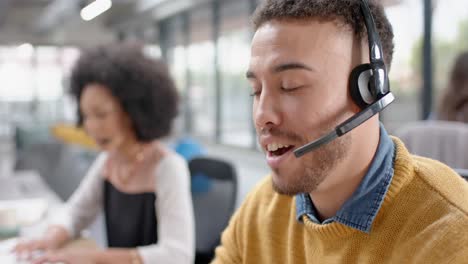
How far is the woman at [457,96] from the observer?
5.90 feet

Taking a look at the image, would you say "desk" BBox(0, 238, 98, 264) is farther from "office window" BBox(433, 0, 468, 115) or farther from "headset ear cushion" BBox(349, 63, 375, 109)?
"office window" BBox(433, 0, 468, 115)

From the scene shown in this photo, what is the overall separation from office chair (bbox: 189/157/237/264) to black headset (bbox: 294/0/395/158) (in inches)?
47.5

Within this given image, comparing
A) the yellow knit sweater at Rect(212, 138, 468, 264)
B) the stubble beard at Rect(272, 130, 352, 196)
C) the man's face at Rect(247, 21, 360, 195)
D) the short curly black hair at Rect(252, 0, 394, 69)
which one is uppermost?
the short curly black hair at Rect(252, 0, 394, 69)

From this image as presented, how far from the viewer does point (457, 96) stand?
5.95 ft

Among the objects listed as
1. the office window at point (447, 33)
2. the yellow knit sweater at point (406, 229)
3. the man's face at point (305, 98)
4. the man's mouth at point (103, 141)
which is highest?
the office window at point (447, 33)

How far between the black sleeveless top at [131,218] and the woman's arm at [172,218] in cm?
5

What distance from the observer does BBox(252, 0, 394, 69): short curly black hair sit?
0.73 m

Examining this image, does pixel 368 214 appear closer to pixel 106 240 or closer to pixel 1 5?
pixel 106 240

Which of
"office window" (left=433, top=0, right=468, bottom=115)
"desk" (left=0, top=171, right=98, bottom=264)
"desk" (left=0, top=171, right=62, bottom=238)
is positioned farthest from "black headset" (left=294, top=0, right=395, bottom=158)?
"office window" (left=433, top=0, right=468, bottom=115)

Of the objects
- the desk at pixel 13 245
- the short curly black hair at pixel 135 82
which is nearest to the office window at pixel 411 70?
the short curly black hair at pixel 135 82

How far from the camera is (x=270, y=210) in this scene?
37.2 inches

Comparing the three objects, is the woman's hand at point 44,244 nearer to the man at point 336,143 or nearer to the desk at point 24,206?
the desk at point 24,206

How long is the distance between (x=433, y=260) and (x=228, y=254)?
1.60 feet

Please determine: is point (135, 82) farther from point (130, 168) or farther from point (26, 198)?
point (26, 198)
